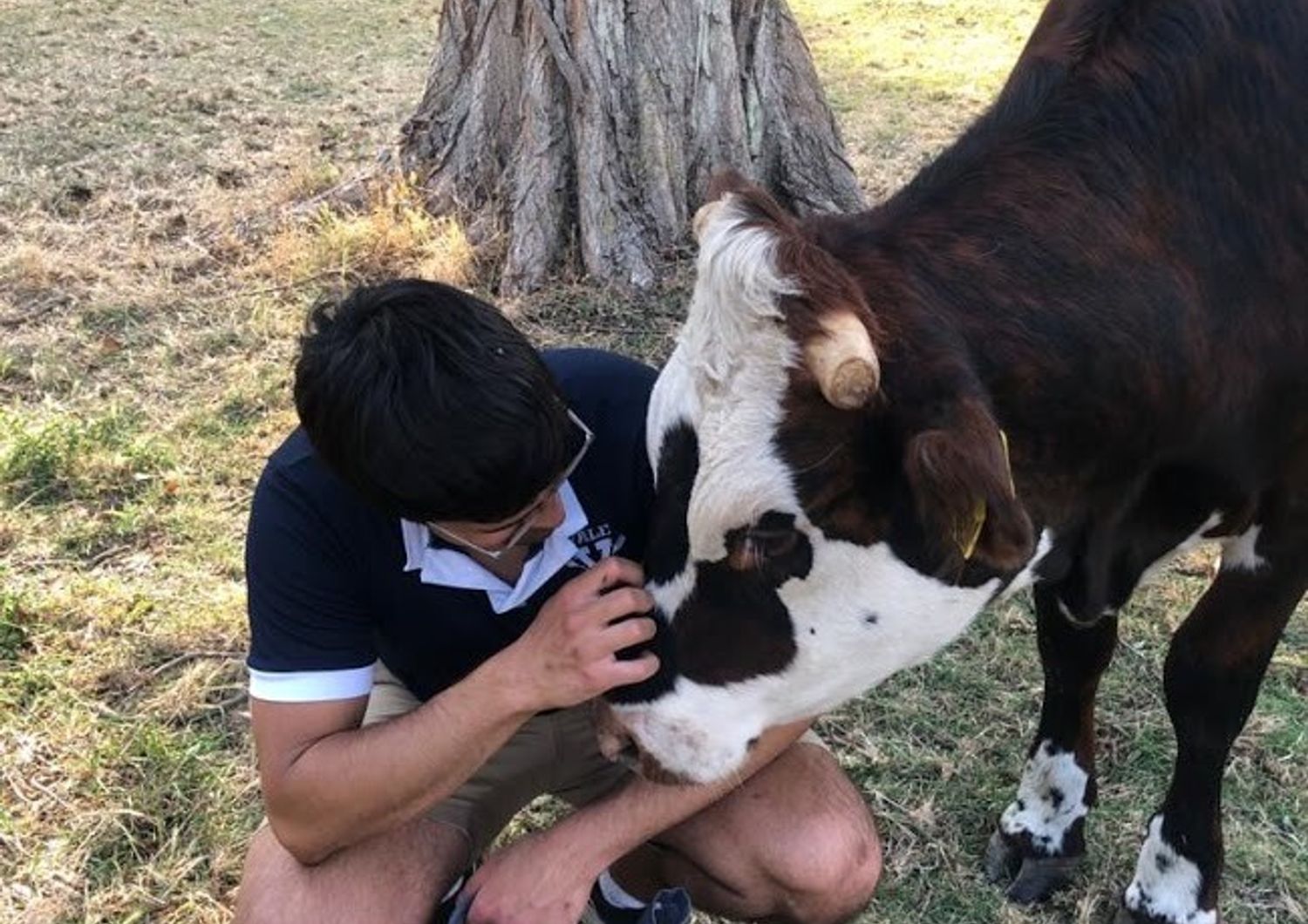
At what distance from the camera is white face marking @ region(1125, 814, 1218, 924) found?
3.04m

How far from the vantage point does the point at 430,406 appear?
2.05 m

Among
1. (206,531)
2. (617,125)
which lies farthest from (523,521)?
(617,125)

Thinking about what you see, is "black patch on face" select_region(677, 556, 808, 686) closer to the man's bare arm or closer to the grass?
the man's bare arm

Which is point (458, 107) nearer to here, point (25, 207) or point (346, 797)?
point (25, 207)

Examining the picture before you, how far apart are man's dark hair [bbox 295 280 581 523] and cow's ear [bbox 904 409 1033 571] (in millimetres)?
533

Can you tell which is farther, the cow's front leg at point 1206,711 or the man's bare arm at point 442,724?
the cow's front leg at point 1206,711

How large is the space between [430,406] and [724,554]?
1.70ft

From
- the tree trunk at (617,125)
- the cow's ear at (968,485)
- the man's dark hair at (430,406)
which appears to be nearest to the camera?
the cow's ear at (968,485)

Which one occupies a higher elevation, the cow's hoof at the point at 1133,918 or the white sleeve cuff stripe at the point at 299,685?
the white sleeve cuff stripe at the point at 299,685

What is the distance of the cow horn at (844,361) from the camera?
1.98m

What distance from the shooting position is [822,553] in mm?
2248

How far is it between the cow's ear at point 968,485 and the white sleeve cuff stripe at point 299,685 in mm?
960

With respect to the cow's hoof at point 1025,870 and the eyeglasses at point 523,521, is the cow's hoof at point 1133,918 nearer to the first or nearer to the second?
the cow's hoof at point 1025,870

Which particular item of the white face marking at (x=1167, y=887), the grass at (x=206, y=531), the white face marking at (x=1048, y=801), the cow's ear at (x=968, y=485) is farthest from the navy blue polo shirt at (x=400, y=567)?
the white face marking at (x=1167, y=887)
